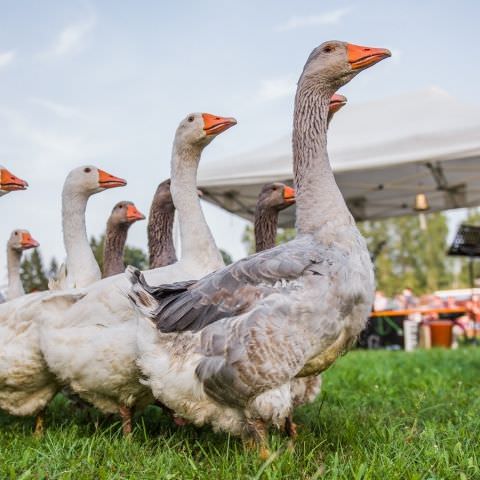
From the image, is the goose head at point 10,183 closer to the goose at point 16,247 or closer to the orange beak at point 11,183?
the orange beak at point 11,183

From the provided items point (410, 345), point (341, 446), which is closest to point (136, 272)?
point (341, 446)

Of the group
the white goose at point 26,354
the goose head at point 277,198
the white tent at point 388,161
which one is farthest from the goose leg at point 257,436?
the white tent at point 388,161

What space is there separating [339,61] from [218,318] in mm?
1415

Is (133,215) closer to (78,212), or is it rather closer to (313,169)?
(78,212)

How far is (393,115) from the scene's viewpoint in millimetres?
9875

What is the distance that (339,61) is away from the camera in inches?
120

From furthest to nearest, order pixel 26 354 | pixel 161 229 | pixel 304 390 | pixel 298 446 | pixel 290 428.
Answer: pixel 161 229 → pixel 26 354 → pixel 304 390 → pixel 290 428 → pixel 298 446

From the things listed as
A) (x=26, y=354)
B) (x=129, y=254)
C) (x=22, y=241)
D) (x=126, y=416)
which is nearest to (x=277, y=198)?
(x=126, y=416)

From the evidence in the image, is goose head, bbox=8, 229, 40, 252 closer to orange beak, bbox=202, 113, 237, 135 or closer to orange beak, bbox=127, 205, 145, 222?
orange beak, bbox=127, 205, 145, 222

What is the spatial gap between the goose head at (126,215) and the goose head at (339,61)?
6.98 ft

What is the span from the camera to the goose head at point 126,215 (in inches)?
189

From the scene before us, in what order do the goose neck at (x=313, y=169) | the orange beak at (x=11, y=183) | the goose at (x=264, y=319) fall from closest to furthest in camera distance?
the goose at (x=264, y=319)
the goose neck at (x=313, y=169)
the orange beak at (x=11, y=183)

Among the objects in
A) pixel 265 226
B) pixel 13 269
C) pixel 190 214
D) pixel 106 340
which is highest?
pixel 190 214

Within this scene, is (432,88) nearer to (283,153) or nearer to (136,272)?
(283,153)
